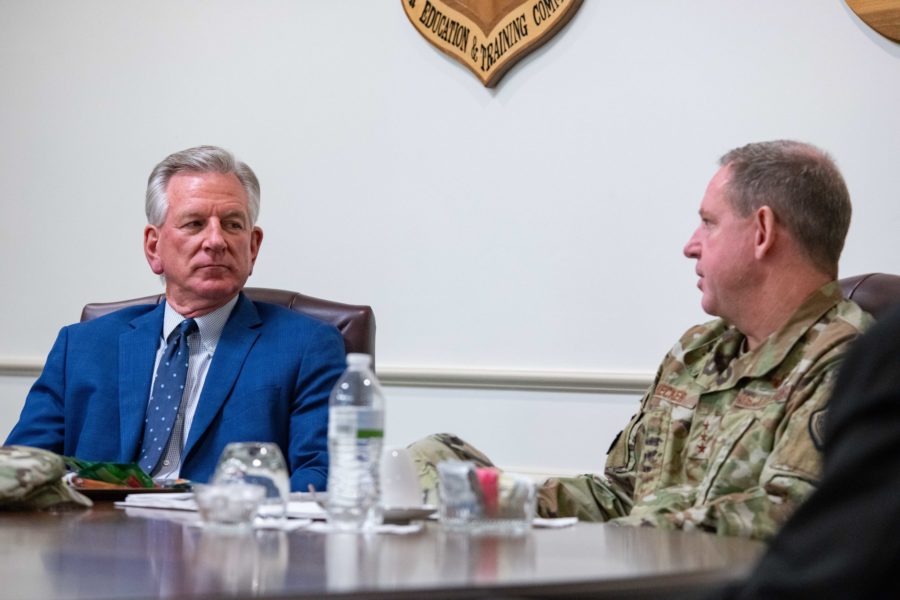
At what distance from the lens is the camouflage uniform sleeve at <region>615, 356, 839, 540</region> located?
1.80 m

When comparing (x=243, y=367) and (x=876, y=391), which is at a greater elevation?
(x=876, y=391)

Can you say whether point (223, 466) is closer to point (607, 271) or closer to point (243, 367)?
point (243, 367)

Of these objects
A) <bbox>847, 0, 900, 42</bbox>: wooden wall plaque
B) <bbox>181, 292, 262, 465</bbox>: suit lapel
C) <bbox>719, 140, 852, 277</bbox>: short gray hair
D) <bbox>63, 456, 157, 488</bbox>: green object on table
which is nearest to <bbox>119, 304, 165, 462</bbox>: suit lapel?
<bbox>181, 292, 262, 465</bbox>: suit lapel

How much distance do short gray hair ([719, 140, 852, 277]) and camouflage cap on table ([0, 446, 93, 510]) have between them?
1339mm

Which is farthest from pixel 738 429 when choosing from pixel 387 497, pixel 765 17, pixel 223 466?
pixel 765 17

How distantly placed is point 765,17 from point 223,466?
2.19 metres

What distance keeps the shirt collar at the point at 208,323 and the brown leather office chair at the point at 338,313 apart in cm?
17

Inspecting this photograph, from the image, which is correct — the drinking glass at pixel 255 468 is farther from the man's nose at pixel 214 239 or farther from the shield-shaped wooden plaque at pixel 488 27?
the shield-shaped wooden plaque at pixel 488 27

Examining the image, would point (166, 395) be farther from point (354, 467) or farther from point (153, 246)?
point (354, 467)

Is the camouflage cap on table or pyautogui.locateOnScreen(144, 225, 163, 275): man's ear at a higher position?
pyautogui.locateOnScreen(144, 225, 163, 275): man's ear

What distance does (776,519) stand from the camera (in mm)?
1797

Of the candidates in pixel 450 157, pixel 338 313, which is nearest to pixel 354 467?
pixel 338 313

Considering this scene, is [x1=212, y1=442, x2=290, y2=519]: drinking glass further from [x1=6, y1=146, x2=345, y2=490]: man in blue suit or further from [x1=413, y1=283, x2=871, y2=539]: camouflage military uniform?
[x1=6, y1=146, x2=345, y2=490]: man in blue suit

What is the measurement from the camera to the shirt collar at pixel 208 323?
2.70 meters
